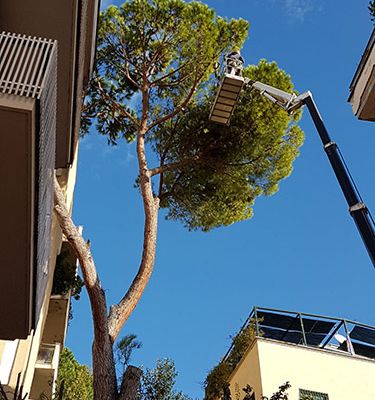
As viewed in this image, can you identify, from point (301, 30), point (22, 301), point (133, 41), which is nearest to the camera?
point (22, 301)

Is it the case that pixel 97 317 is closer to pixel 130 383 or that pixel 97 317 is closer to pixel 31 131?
pixel 130 383

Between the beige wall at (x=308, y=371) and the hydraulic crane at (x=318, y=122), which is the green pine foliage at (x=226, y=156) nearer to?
the beige wall at (x=308, y=371)

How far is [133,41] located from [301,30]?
837 centimetres

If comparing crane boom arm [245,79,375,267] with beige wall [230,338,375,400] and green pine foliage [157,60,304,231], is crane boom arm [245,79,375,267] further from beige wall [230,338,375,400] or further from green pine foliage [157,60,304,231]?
green pine foliage [157,60,304,231]

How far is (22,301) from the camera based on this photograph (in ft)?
22.2

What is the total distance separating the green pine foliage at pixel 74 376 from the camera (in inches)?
713

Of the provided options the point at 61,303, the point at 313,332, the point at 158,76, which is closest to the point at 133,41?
the point at 158,76

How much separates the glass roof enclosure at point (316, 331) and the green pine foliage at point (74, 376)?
20.1 ft

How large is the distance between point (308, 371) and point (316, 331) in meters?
0.97

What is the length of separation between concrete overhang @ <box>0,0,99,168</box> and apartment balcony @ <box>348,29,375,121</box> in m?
3.67

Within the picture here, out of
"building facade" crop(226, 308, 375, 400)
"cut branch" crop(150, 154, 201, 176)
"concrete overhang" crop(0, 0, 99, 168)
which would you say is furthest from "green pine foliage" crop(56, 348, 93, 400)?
"concrete overhang" crop(0, 0, 99, 168)

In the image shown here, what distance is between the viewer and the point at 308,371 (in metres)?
12.6

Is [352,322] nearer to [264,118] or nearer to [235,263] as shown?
[264,118]

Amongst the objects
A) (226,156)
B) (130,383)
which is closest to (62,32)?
(130,383)
